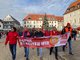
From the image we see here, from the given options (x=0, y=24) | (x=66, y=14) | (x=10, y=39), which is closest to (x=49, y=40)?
(x=10, y=39)

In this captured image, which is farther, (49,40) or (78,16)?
(78,16)

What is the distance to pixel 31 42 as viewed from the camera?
15312 mm

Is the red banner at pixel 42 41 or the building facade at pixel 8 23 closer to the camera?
the red banner at pixel 42 41

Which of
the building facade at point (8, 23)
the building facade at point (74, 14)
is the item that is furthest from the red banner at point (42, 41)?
the building facade at point (8, 23)

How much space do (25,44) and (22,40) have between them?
33 cm

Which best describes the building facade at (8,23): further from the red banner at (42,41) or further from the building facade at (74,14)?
the red banner at (42,41)

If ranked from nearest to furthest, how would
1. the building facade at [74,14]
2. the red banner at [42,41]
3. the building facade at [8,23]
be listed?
the red banner at [42,41] → the building facade at [74,14] → the building facade at [8,23]

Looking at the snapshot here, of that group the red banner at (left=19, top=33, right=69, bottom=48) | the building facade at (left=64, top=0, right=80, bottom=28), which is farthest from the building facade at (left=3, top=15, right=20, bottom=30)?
the red banner at (left=19, top=33, right=69, bottom=48)

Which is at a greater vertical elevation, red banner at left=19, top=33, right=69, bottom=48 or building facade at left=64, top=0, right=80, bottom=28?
building facade at left=64, top=0, right=80, bottom=28

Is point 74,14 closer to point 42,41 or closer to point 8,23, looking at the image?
point 8,23

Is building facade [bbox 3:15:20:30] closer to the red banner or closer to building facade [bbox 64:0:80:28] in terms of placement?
building facade [bbox 64:0:80:28]

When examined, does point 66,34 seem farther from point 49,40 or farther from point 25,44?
point 25,44

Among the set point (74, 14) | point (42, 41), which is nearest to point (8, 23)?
point (74, 14)

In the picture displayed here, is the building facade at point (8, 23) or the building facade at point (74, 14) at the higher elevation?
the building facade at point (74, 14)
